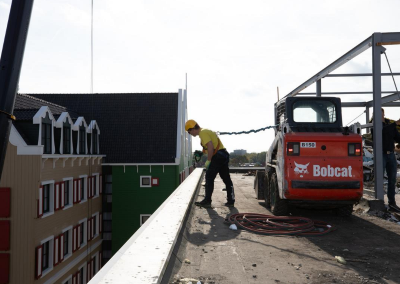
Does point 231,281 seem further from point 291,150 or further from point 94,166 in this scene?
point 94,166

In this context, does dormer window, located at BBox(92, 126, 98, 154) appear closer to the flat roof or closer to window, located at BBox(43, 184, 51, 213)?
window, located at BBox(43, 184, 51, 213)

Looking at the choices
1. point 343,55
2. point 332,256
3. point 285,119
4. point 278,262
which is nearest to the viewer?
point 278,262

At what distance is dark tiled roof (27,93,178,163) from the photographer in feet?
93.8

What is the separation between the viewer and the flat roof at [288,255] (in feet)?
11.2

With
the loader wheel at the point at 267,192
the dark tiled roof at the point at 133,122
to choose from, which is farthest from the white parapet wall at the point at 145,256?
the dark tiled roof at the point at 133,122

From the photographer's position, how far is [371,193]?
27.6 ft

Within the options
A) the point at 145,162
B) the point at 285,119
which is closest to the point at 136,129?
the point at 145,162

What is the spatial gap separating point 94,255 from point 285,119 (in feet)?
74.8

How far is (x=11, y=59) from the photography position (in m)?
3.93

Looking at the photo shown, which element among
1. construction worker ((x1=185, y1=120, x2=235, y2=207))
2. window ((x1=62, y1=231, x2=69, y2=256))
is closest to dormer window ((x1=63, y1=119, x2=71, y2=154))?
window ((x1=62, y1=231, x2=69, y2=256))

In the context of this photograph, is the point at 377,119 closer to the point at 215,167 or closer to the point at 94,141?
the point at 215,167

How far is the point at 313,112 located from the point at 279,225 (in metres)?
2.52

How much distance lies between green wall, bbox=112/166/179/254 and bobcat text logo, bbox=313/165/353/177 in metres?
21.9

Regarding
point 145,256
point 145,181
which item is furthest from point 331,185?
point 145,181
